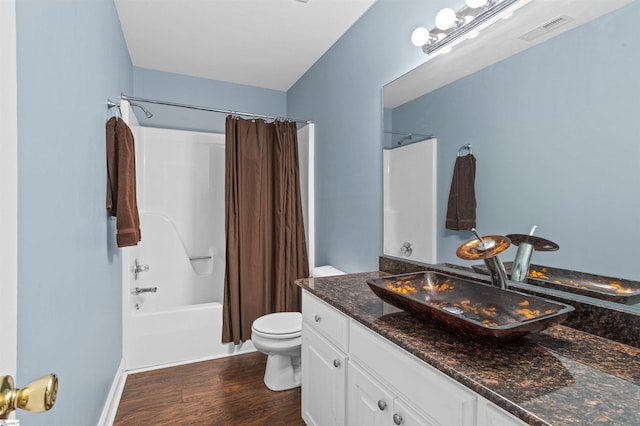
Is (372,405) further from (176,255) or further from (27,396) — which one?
(176,255)

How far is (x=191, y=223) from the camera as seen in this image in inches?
131

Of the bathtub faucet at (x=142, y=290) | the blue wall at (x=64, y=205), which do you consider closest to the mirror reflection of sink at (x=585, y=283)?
the blue wall at (x=64, y=205)

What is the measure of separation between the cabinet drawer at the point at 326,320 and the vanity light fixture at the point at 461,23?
1328mm

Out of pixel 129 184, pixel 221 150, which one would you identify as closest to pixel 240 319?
pixel 129 184

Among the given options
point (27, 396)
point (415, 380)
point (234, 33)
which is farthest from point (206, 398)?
point (234, 33)

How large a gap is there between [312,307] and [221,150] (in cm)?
230

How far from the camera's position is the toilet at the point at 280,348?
212 centimetres

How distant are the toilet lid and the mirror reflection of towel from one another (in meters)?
1.21

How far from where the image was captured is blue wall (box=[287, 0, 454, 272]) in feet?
6.24

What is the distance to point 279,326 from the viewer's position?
2234 millimetres

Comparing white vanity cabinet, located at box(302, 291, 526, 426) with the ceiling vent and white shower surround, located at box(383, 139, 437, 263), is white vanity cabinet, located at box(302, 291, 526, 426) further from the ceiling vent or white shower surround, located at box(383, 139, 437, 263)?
the ceiling vent

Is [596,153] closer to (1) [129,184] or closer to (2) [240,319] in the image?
(1) [129,184]

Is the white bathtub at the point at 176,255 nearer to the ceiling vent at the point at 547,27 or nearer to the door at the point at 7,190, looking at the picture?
the door at the point at 7,190

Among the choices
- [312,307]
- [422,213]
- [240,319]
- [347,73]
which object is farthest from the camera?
[240,319]
